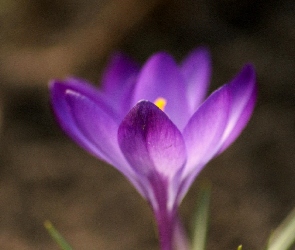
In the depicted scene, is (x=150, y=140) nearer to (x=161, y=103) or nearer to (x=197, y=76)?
(x=161, y=103)

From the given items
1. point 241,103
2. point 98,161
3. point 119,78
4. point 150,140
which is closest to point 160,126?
point 150,140

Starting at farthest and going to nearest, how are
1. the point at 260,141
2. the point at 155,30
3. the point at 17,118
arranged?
the point at 155,30, the point at 17,118, the point at 260,141

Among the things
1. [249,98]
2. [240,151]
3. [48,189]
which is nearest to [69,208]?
[48,189]

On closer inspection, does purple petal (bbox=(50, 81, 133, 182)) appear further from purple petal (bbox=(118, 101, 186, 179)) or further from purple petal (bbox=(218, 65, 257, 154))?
purple petal (bbox=(218, 65, 257, 154))

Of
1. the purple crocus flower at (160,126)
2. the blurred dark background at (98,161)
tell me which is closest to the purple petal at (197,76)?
the purple crocus flower at (160,126)

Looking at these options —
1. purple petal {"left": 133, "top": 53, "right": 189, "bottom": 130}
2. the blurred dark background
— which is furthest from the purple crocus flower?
the blurred dark background

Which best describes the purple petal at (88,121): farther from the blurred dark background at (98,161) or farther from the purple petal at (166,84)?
the blurred dark background at (98,161)

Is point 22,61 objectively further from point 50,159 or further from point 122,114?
point 122,114
